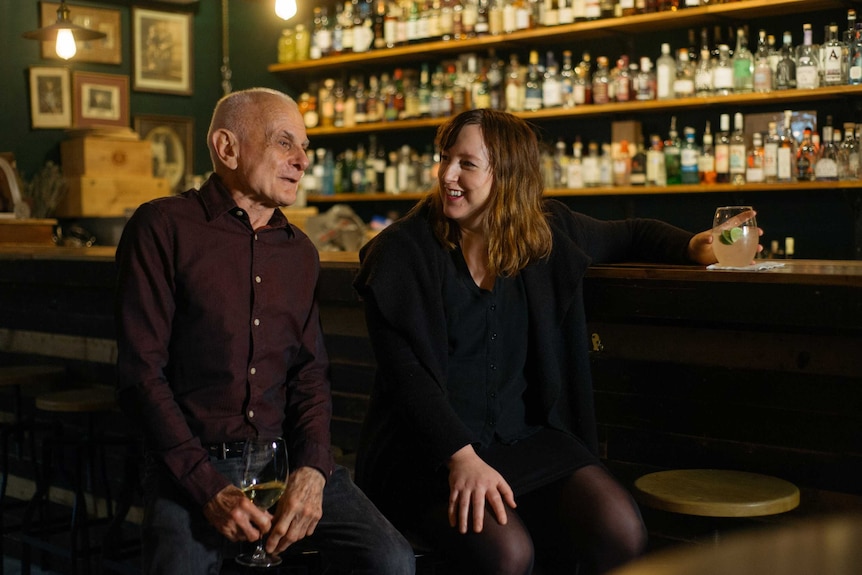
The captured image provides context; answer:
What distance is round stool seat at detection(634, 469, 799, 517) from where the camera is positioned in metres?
1.96

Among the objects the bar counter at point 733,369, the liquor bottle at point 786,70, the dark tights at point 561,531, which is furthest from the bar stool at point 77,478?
the liquor bottle at point 786,70

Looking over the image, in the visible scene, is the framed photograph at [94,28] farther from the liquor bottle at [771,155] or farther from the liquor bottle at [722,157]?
the liquor bottle at [771,155]

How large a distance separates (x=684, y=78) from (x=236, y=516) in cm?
344

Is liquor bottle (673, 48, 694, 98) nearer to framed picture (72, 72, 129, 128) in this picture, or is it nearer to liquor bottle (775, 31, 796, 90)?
liquor bottle (775, 31, 796, 90)

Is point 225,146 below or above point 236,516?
above

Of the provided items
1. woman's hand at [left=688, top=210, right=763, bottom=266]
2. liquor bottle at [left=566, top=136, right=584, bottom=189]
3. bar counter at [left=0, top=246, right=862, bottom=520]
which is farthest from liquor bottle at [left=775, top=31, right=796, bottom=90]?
woman's hand at [left=688, top=210, right=763, bottom=266]

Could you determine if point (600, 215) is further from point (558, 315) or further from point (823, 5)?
point (558, 315)

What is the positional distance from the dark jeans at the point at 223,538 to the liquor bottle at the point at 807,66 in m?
3.06

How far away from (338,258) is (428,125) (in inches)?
105

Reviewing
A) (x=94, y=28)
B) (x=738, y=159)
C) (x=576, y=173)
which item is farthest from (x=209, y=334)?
(x=94, y=28)

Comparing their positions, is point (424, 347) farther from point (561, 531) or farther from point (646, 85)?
point (646, 85)

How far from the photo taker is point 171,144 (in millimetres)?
6645

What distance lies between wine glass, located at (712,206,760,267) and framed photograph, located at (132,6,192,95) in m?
4.95

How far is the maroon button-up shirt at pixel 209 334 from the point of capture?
6.72 ft
